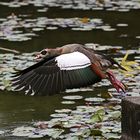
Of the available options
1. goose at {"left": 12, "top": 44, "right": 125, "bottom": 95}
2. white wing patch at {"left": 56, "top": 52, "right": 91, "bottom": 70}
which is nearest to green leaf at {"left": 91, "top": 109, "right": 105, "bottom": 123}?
goose at {"left": 12, "top": 44, "right": 125, "bottom": 95}

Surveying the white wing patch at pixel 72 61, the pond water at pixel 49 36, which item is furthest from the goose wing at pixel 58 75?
the pond water at pixel 49 36

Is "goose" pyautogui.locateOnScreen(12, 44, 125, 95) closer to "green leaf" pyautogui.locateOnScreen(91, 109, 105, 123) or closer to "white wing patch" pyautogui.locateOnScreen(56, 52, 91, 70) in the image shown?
"white wing patch" pyautogui.locateOnScreen(56, 52, 91, 70)

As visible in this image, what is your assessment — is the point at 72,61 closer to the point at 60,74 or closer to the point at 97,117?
the point at 60,74

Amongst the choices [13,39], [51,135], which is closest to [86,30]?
[13,39]

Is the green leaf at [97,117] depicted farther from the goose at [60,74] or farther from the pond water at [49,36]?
the pond water at [49,36]

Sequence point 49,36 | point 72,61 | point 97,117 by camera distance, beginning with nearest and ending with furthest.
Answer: point 72,61, point 97,117, point 49,36

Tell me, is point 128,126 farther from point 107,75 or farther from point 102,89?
point 102,89

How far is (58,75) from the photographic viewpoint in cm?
466

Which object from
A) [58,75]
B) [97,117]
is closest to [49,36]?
[97,117]

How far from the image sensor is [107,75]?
5156 mm

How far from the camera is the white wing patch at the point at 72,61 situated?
4.62 meters

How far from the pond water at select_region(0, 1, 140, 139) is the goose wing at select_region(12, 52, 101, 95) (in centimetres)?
57

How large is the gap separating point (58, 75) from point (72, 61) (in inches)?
5.7

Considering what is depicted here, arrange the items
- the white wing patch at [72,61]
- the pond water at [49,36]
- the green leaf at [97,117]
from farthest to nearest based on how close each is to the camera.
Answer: the pond water at [49,36] → the green leaf at [97,117] → the white wing patch at [72,61]
